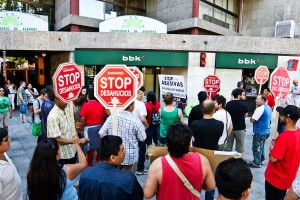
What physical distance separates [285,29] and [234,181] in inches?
658

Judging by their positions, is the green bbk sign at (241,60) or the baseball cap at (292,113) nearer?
the baseball cap at (292,113)

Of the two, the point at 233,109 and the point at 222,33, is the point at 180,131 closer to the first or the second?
the point at 233,109

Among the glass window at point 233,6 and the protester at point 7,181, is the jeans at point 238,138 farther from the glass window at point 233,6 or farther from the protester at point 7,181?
the glass window at point 233,6

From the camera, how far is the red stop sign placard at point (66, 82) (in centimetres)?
335

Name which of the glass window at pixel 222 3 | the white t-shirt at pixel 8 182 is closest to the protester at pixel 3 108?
the white t-shirt at pixel 8 182

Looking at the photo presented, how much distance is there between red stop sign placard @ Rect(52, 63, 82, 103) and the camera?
3.35 m

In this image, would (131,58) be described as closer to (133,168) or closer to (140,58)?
(140,58)

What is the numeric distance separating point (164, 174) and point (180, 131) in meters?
0.41

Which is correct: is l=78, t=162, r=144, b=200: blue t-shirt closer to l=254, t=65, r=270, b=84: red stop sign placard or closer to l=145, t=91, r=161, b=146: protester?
l=145, t=91, r=161, b=146: protester

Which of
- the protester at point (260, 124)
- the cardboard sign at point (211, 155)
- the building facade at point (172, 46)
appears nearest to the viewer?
the cardboard sign at point (211, 155)

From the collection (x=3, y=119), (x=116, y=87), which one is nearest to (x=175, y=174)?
(x=116, y=87)

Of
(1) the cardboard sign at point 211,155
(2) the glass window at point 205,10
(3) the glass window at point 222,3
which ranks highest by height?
(3) the glass window at point 222,3

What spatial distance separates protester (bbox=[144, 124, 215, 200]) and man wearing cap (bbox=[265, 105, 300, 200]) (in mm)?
1394

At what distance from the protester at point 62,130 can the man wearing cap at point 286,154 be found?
2.59 metres
